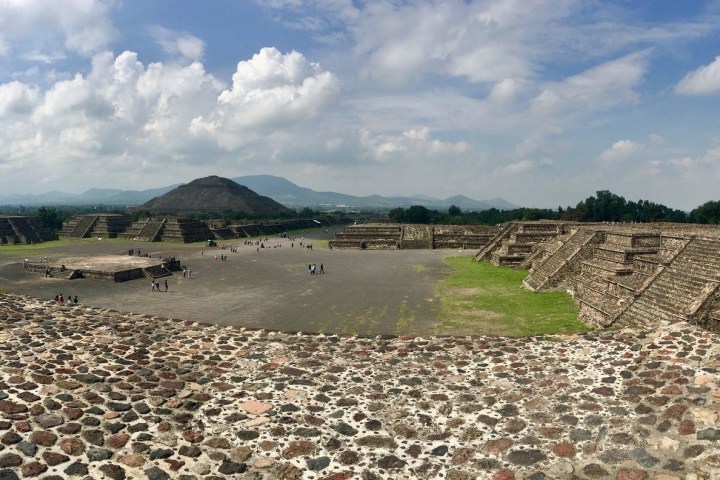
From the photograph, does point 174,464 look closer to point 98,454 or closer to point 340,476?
point 98,454

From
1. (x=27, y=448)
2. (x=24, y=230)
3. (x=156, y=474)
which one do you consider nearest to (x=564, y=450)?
(x=156, y=474)

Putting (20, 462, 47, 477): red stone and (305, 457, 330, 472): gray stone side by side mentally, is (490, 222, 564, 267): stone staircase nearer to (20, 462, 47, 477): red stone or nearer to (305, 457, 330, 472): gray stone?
(305, 457, 330, 472): gray stone

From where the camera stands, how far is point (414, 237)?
54156 millimetres

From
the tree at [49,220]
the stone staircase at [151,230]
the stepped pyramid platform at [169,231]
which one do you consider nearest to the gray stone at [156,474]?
the stepped pyramid platform at [169,231]

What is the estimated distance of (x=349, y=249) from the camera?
172ft

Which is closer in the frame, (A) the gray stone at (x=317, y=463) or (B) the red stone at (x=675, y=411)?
(A) the gray stone at (x=317, y=463)

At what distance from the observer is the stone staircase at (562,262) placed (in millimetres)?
23906

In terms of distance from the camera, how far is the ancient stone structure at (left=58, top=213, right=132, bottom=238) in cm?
6669

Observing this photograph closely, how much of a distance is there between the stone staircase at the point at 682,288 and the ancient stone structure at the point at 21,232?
68.4 m

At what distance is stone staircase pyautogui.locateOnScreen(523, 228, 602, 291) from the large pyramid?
131m

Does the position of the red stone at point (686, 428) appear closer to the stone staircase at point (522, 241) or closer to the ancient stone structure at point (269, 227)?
the stone staircase at point (522, 241)

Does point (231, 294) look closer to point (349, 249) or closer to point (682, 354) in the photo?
point (682, 354)

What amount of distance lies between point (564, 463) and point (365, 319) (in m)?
14.8

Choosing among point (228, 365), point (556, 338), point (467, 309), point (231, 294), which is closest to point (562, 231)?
point (467, 309)
